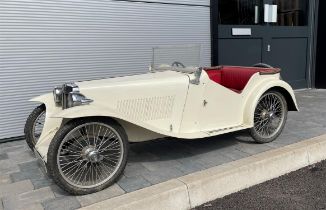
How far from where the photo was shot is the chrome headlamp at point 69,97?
3.42 metres

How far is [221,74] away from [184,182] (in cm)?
214

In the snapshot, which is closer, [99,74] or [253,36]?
[99,74]

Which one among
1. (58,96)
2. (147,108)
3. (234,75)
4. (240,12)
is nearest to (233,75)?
(234,75)

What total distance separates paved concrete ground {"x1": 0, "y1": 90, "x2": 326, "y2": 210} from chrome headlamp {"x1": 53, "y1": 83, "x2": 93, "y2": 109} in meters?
0.83

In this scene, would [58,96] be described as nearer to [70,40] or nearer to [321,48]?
[70,40]

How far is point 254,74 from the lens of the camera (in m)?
4.56

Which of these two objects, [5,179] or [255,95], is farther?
[255,95]

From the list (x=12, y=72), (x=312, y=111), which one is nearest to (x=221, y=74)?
(x=312, y=111)

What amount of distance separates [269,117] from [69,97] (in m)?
2.67

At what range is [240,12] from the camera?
26.0 feet

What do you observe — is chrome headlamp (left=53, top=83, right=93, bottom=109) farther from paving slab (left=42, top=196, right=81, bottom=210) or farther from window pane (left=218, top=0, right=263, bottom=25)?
window pane (left=218, top=0, right=263, bottom=25)

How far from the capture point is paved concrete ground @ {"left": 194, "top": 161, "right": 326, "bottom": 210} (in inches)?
135

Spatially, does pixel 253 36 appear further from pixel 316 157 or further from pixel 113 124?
pixel 113 124

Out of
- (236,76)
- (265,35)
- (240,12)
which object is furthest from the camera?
(265,35)
